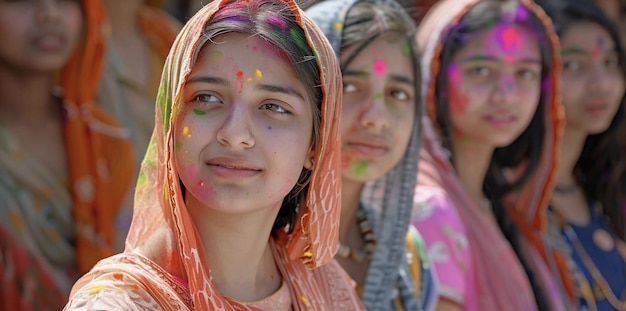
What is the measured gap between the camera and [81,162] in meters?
3.81

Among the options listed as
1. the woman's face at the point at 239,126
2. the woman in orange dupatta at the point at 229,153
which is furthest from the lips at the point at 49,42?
the woman's face at the point at 239,126

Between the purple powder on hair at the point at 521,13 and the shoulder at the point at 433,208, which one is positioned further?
the purple powder on hair at the point at 521,13

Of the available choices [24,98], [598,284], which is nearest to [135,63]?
[24,98]

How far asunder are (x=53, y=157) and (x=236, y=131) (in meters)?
1.97

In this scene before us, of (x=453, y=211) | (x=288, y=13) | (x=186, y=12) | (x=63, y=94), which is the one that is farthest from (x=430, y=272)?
(x=186, y=12)

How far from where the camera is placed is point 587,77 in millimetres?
4523

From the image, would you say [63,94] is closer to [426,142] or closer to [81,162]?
[81,162]

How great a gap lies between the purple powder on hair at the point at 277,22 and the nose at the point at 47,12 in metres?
1.79

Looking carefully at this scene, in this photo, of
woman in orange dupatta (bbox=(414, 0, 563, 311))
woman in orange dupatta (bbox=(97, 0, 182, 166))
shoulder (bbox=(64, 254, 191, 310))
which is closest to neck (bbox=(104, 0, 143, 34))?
woman in orange dupatta (bbox=(97, 0, 182, 166))

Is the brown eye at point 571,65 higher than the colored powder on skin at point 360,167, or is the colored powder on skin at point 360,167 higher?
the brown eye at point 571,65

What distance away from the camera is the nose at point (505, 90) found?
3.65 m

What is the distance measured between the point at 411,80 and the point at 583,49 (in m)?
1.66

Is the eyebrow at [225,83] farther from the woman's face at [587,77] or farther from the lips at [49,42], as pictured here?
the woman's face at [587,77]

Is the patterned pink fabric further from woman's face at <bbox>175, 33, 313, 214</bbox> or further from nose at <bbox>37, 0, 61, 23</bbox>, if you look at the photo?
nose at <bbox>37, 0, 61, 23</bbox>
